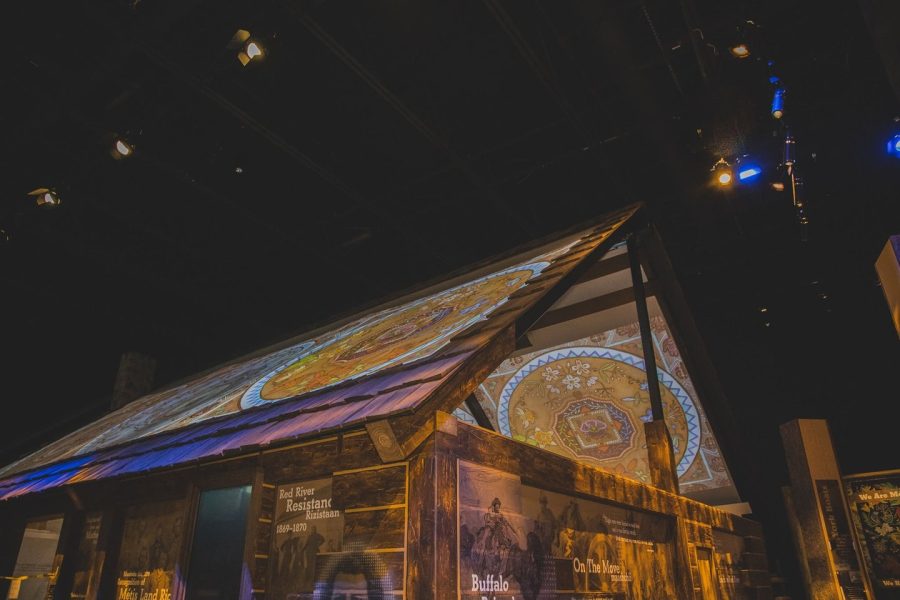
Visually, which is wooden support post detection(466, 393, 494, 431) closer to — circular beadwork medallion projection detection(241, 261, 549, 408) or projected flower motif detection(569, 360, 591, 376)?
projected flower motif detection(569, 360, 591, 376)

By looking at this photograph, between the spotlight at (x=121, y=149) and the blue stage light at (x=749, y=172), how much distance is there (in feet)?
22.3

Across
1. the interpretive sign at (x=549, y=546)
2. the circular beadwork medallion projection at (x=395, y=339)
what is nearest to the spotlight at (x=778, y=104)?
the circular beadwork medallion projection at (x=395, y=339)

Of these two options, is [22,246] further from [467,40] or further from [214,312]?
[467,40]

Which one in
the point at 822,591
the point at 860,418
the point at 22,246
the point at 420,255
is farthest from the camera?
the point at 420,255

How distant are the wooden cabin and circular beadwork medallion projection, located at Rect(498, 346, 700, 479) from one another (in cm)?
2

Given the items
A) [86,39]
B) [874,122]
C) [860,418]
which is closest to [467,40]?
[86,39]

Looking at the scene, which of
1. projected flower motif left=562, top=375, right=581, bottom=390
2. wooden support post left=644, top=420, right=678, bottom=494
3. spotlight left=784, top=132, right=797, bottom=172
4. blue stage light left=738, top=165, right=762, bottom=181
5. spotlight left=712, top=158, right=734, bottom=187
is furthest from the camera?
projected flower motif left=562, top=375, right=581, bottom=390

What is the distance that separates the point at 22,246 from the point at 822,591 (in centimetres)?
1084

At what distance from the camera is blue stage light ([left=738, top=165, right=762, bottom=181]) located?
596cm

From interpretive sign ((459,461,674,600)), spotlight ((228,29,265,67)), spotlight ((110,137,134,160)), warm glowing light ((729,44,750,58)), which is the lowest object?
interpretive sign ((459,461,674,600))

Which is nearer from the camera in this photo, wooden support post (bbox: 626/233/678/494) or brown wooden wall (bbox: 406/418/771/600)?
brown wooden wall (bbox: 406/418/771/600)

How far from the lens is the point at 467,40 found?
5512 millimetres

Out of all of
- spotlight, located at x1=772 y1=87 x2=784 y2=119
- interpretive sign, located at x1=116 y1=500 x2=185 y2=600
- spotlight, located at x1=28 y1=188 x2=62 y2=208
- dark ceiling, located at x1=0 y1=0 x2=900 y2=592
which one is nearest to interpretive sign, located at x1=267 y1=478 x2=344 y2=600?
interpretive sign, located at x1=116 y1=500 x2=185 y2=600

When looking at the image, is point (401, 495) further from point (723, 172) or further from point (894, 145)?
point (894, 145)
